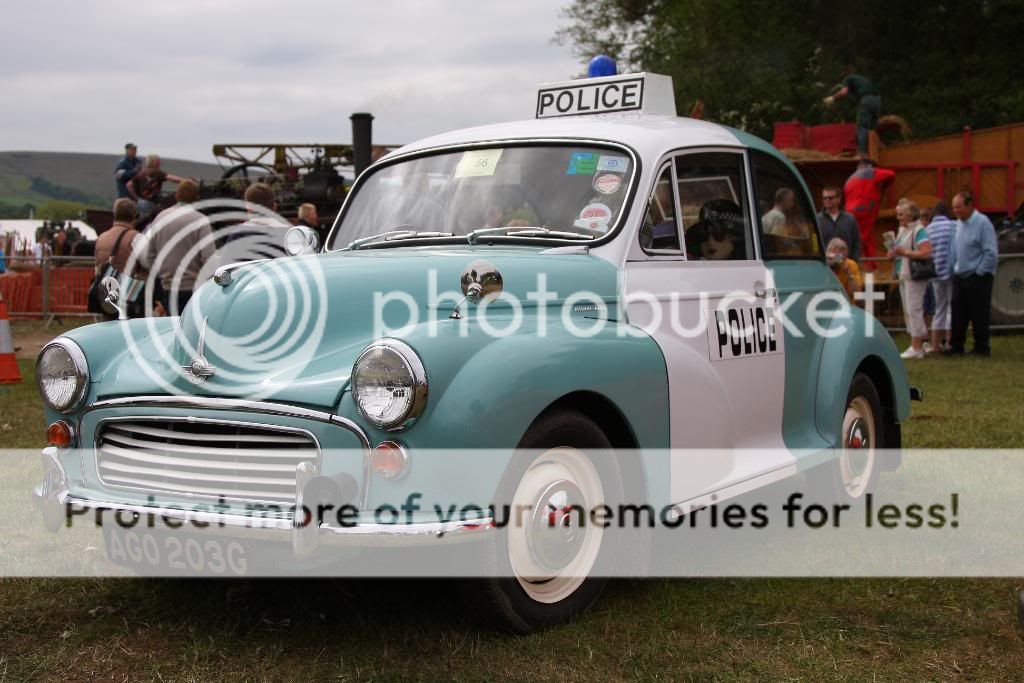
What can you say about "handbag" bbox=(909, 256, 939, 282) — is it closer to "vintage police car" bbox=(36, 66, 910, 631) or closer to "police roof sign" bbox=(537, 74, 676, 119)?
"vintage police car" bbox=(36, 66, 910, 631)

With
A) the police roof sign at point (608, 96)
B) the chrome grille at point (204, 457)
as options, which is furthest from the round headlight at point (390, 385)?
the police roof sign at point (608, 96)

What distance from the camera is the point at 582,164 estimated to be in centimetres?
471

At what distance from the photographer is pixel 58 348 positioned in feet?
13.6

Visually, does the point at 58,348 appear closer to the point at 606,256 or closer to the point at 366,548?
the point at 366,548

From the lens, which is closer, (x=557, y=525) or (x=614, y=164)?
(x=557, y=525)

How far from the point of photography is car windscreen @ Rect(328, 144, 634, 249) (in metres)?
4.57

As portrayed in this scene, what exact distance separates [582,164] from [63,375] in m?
2.19

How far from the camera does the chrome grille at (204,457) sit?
138 inches

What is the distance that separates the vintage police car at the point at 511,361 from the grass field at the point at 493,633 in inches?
10.1

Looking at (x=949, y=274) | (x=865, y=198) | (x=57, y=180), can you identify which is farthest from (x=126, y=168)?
(x=57, y=180)

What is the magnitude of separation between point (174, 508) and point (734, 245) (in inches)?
109

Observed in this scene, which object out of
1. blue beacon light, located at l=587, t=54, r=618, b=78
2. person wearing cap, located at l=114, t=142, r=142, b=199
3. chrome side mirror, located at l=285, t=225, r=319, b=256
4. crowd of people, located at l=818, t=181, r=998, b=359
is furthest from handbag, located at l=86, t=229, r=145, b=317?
person wearing cap, located at l=114, t=142, r=142, b=199

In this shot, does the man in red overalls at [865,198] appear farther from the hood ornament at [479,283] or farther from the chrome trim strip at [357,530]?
the chrome trim strip at [357,530]

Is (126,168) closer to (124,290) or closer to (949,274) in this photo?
(124,290)
